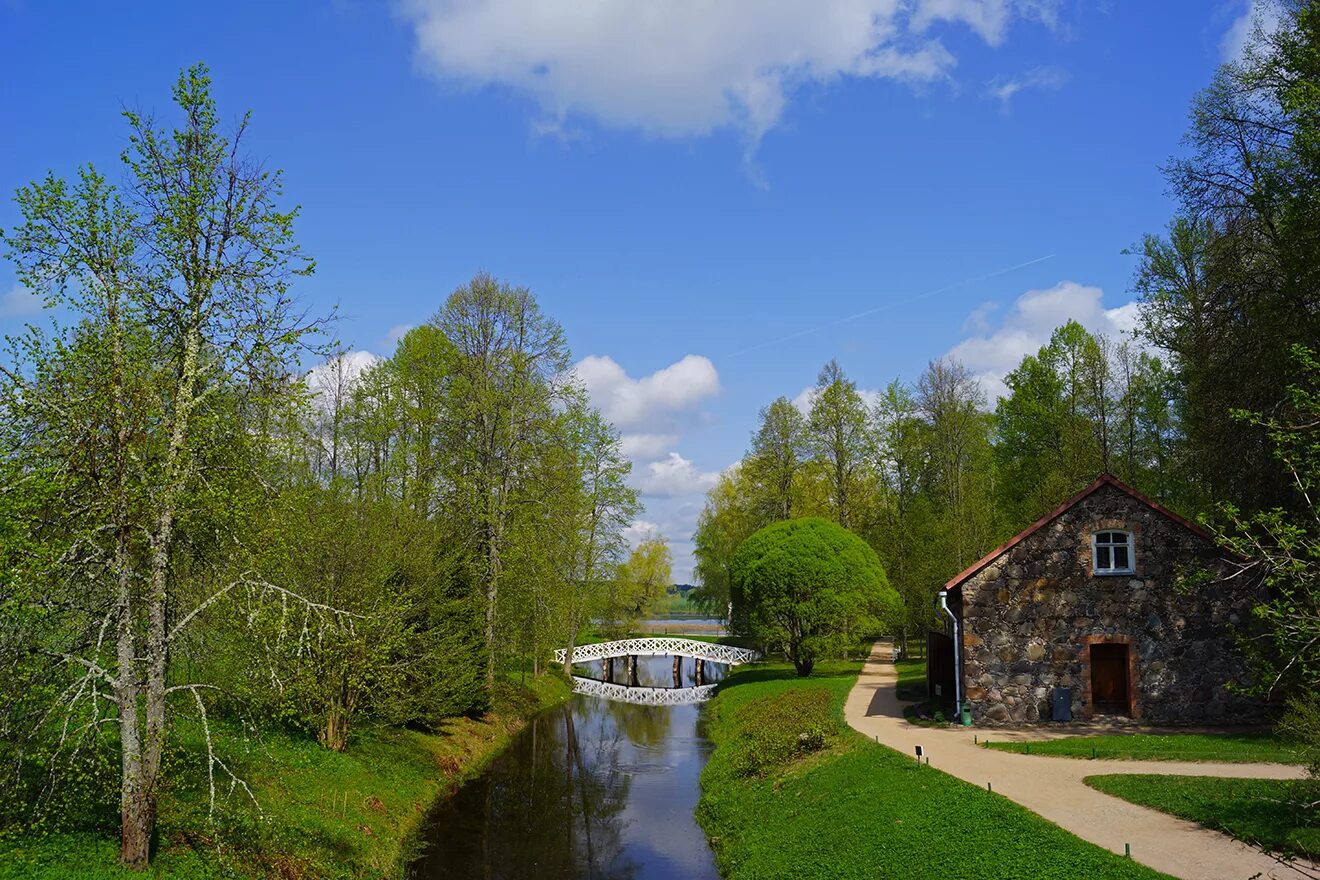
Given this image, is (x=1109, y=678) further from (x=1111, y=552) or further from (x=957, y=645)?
(x=957, y=645)

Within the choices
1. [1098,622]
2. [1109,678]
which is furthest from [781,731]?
[1109,678]

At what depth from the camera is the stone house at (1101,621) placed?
21812 mm

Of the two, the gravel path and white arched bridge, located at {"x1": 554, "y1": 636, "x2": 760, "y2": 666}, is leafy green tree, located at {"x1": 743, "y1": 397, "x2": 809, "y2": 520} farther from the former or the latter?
the gravel path

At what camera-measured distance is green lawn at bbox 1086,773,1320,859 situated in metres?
12.0

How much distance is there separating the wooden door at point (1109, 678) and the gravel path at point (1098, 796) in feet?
12.3

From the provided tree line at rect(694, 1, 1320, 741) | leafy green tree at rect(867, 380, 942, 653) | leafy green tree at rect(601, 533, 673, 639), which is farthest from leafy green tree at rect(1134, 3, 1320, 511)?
leafy green tree at rect(601, 533, 673, 639)

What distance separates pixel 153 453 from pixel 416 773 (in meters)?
13.1

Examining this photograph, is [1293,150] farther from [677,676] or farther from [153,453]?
[677,676]

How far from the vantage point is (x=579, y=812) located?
2178 cm

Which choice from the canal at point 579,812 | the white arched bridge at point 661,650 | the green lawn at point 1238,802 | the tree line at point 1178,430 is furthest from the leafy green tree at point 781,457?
the green lawn at point 1238,802

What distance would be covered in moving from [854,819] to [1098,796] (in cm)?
427

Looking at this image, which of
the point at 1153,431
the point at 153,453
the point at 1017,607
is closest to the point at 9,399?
the point at 153,453

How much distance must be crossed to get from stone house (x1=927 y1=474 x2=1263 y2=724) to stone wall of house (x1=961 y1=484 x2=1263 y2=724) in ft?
0.09

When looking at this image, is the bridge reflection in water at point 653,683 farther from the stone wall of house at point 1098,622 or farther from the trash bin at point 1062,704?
the trash bin at point 1062,704
